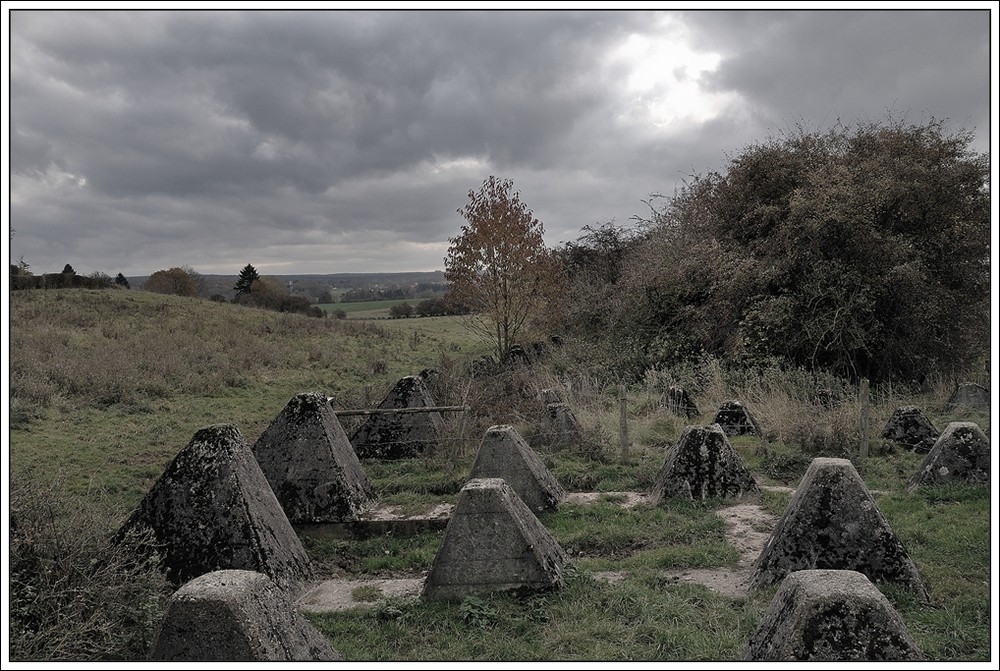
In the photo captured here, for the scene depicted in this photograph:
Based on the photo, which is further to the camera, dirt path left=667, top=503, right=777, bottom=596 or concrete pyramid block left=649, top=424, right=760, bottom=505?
concrete pyramid block left=649, top=424, right=760, bottom=505

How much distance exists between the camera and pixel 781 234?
712 inches

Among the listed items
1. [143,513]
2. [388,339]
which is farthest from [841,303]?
[388,339]

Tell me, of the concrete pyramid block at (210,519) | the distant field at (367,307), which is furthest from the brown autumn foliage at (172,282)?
the concrete pyramid block at (210,519)

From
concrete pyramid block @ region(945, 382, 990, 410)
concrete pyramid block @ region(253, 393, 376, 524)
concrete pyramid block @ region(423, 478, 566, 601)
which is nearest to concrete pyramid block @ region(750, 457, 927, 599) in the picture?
concrete pyramid block @ region(423, 478, 566, 601)

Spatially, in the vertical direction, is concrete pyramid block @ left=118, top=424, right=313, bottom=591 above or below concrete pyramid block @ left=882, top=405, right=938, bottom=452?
above

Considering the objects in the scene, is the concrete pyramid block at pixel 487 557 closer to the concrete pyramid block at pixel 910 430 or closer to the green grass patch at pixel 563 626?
the green grass patch at pixel 563 626

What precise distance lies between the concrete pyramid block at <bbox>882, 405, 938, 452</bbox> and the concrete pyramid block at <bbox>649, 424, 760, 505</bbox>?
13.8 feet

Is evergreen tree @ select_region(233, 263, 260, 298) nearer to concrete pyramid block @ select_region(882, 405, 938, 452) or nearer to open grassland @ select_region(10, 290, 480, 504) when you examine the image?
open grassland @ select_region(10, 290, 480, 504)

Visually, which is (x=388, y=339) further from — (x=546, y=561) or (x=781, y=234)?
(x=546, y=561)

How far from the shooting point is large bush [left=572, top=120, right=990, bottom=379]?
1678 cm

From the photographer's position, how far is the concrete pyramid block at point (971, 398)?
14117 mm

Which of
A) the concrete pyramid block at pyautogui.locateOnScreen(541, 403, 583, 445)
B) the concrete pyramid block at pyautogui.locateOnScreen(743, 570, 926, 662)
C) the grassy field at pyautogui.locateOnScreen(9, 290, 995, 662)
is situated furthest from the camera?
the concrete pyramid block at pyautogui.locateOnScreen(541, 403, 583, 445)

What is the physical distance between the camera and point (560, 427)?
12.1 metres

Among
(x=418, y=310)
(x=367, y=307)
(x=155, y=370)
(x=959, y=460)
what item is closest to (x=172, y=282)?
(x=367, y=307)
